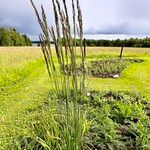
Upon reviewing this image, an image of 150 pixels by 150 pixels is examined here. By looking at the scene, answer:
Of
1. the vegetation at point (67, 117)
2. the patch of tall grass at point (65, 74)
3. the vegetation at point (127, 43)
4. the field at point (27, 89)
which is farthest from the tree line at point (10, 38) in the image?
the patch of tall grass at point (65, 74)

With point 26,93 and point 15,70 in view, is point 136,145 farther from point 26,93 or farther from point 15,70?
point 15,70

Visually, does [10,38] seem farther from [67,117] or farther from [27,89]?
[67,117]

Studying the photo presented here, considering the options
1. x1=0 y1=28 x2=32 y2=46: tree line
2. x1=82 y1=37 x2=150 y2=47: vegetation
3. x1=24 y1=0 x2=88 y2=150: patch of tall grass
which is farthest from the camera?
x1=0 y1=28 x2=32 y2=46: tree line

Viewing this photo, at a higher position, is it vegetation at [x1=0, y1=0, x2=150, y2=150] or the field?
vegetation at [x1=0, y1=0, x2=150, y2=150]

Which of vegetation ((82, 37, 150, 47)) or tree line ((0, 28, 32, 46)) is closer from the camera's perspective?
vegetation ((82, 37, 150, 47))

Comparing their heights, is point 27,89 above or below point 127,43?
above

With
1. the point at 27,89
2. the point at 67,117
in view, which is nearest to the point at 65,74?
the point at 67,117

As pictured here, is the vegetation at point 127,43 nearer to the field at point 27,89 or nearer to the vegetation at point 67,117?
the field at point 27,89

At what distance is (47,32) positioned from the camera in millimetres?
4500

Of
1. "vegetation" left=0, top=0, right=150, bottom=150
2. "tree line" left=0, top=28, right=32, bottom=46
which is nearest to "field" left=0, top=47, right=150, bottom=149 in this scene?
"vegetation" left=0, top=0, right=150, bottom=150

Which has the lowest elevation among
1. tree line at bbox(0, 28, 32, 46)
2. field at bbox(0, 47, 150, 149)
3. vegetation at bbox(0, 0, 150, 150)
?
tree line at bbox(0, 28, 32, 46)

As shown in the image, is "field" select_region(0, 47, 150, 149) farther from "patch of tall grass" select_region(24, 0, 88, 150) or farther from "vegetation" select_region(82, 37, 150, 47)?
"vegetation" select_region(82, 37, 150, 47)

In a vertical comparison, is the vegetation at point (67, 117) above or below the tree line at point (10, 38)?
above

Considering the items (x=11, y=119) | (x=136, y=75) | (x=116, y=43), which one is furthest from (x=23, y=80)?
(x=116, y=43)
